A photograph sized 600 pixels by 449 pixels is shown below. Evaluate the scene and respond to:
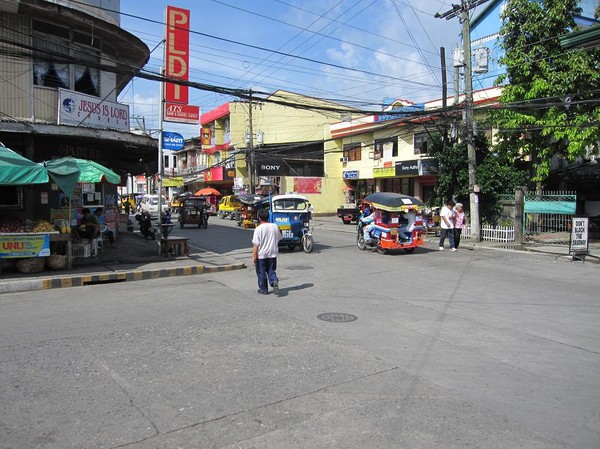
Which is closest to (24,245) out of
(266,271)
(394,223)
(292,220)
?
(266,271)

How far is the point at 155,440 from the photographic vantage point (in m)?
3.70

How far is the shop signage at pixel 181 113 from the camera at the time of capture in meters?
14.3

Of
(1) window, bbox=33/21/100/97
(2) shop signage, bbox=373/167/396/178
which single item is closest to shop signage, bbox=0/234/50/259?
(1) window, bbox=33/21/100/97

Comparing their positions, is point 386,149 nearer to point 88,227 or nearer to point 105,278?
point 88,227

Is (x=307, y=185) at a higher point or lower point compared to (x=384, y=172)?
lower

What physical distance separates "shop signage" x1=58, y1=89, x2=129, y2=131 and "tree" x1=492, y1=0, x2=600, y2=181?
1384 cm

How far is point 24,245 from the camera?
11.3 m

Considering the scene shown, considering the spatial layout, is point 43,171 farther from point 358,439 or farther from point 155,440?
point 358,439

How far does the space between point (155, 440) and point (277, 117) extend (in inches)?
1782

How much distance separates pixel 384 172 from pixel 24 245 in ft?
86.0

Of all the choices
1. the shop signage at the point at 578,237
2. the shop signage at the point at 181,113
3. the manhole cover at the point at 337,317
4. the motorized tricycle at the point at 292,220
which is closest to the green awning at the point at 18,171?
the shop signage at the point at 181,113

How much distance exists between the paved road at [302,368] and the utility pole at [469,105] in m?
10.6

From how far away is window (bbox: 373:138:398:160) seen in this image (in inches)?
1312

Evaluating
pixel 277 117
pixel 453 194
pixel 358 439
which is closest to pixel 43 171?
pixel 358 439
